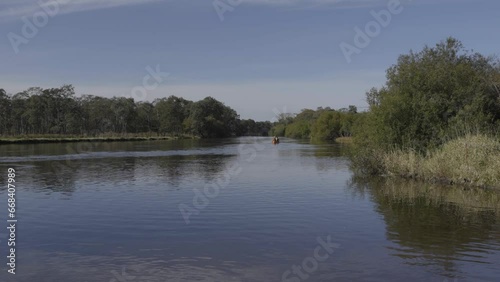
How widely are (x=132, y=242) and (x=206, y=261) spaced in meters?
3.14

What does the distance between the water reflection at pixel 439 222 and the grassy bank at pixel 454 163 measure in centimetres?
77

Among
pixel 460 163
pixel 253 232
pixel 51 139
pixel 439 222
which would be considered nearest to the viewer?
pixel 253 232

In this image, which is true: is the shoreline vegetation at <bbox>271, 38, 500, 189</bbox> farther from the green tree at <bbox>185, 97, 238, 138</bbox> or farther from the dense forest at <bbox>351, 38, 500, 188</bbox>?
the green tree at <bbox>185, 97, 238, 138</bbox>

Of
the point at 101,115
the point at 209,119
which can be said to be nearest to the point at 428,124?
the point at 101,115

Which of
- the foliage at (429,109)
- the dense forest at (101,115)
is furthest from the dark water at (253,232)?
the dense forest at (101,115)

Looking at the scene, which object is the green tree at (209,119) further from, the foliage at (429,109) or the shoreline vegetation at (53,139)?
the foliage at (429,109)

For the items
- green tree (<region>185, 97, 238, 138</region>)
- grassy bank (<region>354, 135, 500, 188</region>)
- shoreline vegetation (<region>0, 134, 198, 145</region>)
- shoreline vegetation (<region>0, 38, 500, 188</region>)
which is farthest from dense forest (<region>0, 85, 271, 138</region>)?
grassy bank (<region>354, 135, 500, 188</region>)

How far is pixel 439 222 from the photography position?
16641 millimetres

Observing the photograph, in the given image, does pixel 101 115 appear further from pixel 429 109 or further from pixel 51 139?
pixel 429 109

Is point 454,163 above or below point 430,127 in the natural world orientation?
below

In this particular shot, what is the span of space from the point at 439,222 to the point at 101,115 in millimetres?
128726

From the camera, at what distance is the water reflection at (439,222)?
485 inches

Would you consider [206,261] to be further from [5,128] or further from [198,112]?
[198,112]

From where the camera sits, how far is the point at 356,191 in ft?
82.0
